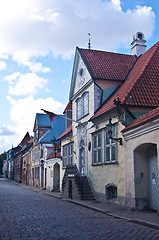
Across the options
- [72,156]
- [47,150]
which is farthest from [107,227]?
[47,150]

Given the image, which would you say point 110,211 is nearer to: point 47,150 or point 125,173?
point 125,173

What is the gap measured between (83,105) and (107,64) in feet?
10.6

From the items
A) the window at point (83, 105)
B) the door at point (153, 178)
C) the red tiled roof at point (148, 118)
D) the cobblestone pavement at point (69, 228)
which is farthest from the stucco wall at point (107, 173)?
the cobblestone pavement at point (69, 228)

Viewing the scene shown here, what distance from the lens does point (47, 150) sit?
3303 centimetres

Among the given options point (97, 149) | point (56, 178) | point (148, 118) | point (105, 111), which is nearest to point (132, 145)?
point (148, 118)

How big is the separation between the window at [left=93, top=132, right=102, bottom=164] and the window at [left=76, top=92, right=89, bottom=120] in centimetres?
250

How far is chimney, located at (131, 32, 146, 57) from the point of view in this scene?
21527 millimetres

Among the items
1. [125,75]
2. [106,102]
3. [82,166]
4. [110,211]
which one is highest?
[125,75]

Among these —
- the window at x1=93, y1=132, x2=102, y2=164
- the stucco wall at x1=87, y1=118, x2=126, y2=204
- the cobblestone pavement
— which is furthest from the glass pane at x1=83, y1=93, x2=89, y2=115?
the cobblestone pavement

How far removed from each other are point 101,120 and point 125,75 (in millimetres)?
4083

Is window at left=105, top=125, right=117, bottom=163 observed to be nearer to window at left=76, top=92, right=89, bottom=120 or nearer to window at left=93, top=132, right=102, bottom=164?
window at left=93, top=132, right=102, bottom=164

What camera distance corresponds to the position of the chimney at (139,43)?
21.5 meters

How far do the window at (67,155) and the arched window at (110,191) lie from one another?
7.41 meters

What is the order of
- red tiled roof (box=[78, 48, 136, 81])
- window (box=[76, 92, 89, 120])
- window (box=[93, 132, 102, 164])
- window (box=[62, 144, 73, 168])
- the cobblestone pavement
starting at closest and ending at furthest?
the cobblestone pavement, window (box=[93, 132, 102, 164]), red tiled roof (box=[78, 48, 136, 81]), window (box=[76, 92, 89, 120]), window (box=[62, 144, 73, 168])
